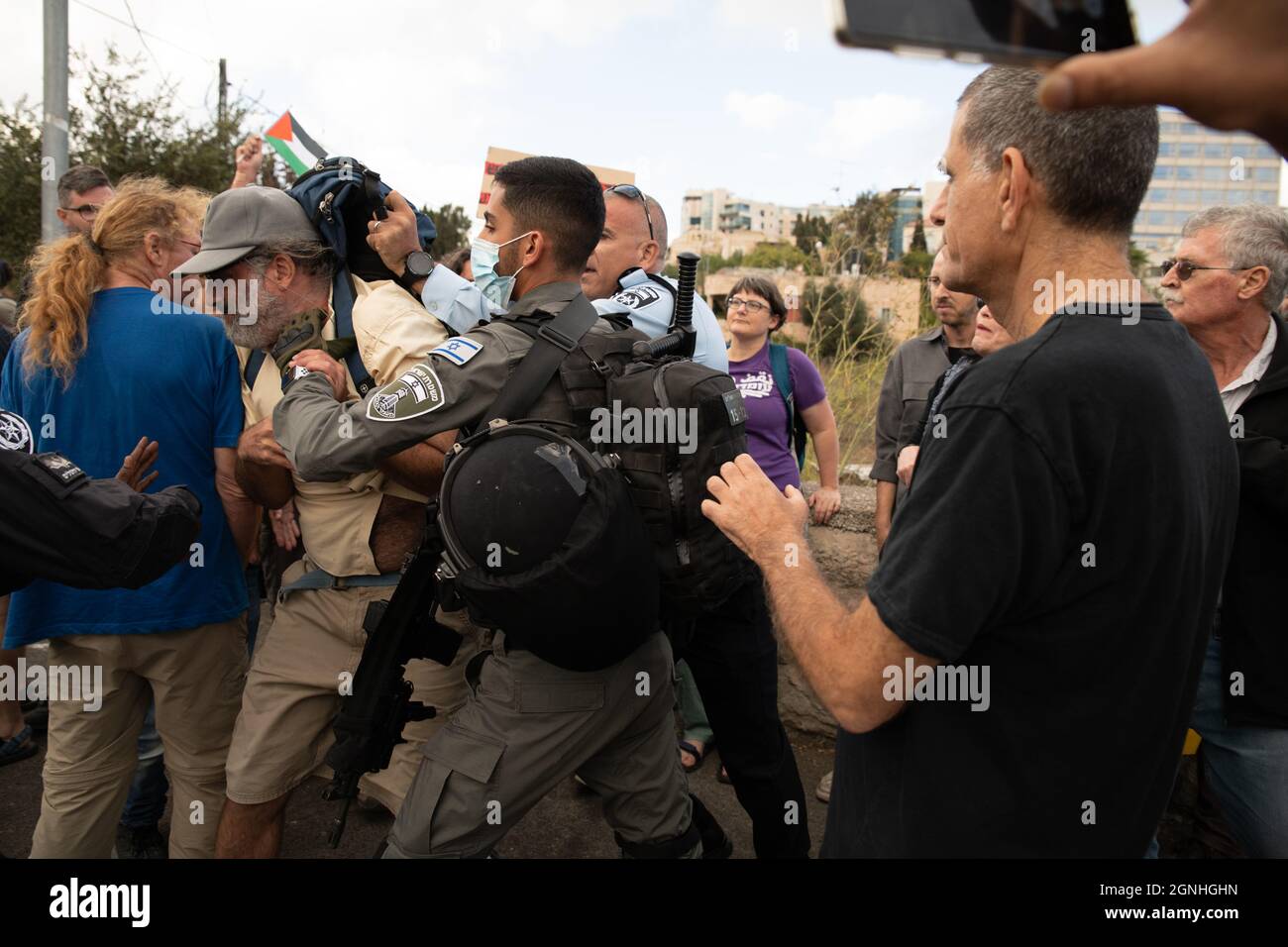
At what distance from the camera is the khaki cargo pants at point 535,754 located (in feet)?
7.17

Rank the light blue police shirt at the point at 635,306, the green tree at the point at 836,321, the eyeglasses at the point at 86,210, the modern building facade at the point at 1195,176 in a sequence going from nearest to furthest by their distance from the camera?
the modern building facade at the point at 1195,176 < the light blue police shirt at the point at 635,306 < the eyeglasses at the point at 86,210 < the green tree at the point at 836,321

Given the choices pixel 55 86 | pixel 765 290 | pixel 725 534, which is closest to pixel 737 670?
pixel 725 534

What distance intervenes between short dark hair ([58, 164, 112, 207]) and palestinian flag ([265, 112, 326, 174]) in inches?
46.0

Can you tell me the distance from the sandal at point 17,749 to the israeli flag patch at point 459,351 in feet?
10.6

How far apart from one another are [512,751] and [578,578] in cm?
58

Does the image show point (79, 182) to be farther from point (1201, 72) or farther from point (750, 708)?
point (1201, 72)

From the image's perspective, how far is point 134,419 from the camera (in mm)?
2670

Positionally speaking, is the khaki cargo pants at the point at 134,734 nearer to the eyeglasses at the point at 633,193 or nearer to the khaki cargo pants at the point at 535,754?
the khaki cargo pants at the point at 535,754

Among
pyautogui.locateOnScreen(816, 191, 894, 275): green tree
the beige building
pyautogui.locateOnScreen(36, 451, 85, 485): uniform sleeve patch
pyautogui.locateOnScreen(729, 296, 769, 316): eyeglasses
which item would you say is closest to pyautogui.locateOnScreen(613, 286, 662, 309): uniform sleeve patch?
pyautogui.locateOnScreen(729, 296, 769, 316): eyeglasses

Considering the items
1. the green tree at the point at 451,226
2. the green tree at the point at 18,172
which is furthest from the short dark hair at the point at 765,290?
the green tree at the point at 451,226

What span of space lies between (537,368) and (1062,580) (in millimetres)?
1418

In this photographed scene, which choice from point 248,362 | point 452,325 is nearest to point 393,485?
point 452,325

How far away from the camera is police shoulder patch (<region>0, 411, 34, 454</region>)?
208 cm
